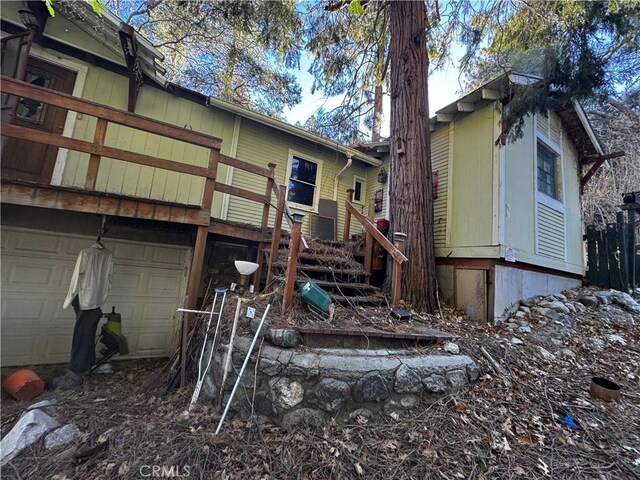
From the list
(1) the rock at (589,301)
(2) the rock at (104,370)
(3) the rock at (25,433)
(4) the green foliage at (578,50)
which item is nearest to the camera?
(3) the rock at (25,433)

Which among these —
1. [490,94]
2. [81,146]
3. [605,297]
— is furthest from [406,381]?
[605,297]

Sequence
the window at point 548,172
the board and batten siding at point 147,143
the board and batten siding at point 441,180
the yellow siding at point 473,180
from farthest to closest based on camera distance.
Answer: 1. the window at point 548,172
2. the board and batten siding at point 441,180
3. the yellow siding at point 473,180
4. the board and batten siding at point 147,143

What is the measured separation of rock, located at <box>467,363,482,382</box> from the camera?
307 centimetres

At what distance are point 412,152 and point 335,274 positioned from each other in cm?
249

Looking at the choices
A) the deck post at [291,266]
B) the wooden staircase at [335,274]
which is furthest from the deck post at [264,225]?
the deck post at [291,266]

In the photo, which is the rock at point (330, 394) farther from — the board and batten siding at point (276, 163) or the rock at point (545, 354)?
the board and batten siding at point (276, 163)

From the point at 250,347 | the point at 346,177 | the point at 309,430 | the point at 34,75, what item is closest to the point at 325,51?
the point at 346,177

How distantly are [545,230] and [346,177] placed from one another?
4.66 metres

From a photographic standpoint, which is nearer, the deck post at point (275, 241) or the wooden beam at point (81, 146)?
the wooden beam at point (81, 146)

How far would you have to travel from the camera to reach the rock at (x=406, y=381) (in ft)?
9.14

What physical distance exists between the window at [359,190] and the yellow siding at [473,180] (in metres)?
2.69

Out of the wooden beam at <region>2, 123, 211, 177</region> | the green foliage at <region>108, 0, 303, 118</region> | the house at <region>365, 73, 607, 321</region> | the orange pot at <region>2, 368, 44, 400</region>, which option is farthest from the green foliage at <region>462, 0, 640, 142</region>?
the orange pot at <region>2, 368, 44, 400</region>

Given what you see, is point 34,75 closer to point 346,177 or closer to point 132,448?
point 132,448

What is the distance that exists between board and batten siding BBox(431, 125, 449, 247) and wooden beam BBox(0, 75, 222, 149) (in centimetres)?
451
